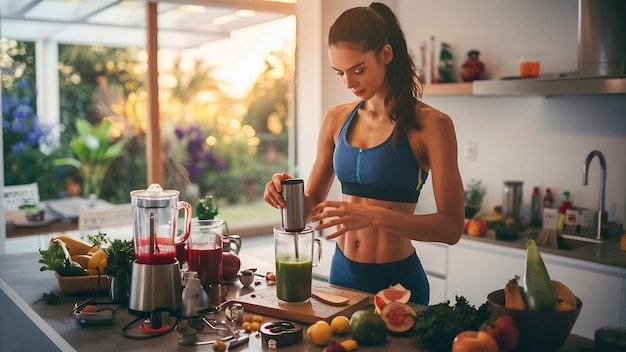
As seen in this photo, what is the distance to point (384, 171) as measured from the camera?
2246 millimetres

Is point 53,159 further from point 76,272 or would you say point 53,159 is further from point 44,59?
point 76,272

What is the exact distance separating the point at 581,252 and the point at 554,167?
78 cm

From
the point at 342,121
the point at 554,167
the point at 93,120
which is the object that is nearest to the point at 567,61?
the point at 554,167

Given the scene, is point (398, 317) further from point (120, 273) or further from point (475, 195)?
point (475, 195)

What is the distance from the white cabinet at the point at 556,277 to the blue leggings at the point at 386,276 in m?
1.22

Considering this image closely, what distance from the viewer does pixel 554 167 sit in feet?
12.8

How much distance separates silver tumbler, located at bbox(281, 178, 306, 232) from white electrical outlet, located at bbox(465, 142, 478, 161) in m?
2.64

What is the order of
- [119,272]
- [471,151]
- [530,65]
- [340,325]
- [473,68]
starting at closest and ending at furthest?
[340,325]
[119,272]
[530,65]
[473,68]
[471,151]

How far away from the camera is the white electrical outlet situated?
4340 millimetres

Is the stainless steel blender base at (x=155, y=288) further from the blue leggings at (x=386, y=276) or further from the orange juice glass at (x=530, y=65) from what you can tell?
the orange juice glass at (x=530, y=65)

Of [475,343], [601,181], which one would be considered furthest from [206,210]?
[601,181]

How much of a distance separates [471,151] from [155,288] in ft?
9.55

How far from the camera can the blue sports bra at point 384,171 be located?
2.23 metres

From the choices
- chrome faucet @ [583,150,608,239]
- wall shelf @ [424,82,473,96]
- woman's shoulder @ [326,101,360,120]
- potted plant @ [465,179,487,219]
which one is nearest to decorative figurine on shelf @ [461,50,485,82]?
wall shelf @ [424,82,473,96]
